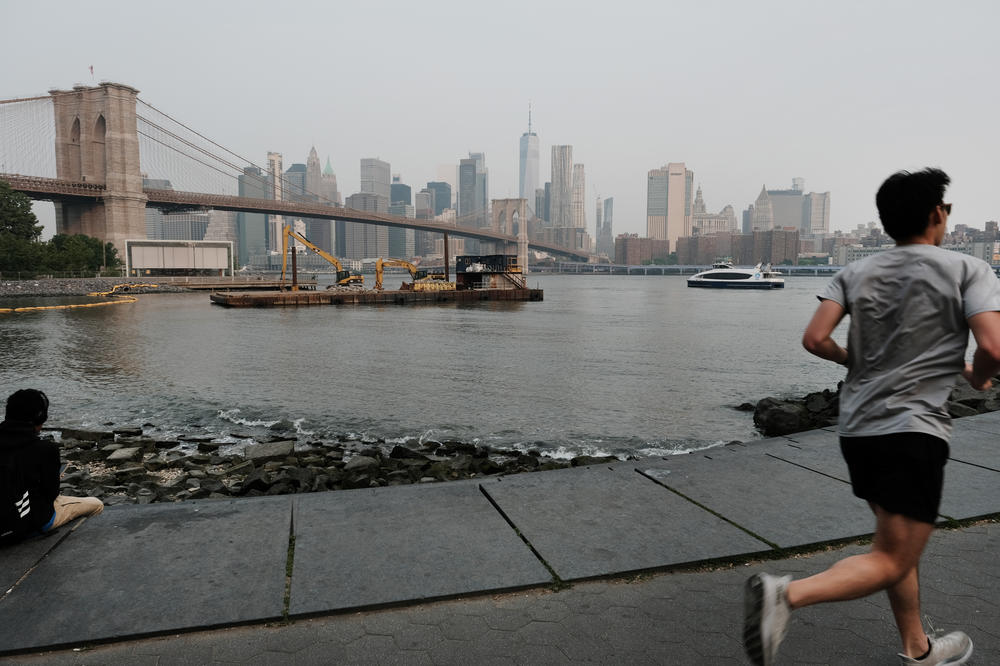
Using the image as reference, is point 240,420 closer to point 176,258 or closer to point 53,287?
point 53,287

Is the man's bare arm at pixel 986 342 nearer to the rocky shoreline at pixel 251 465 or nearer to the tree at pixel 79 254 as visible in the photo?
the rocky shoreline at pixel 251 465

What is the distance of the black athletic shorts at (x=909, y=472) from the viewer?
7.01ft

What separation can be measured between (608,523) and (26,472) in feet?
10.5

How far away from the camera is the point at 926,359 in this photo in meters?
2.22

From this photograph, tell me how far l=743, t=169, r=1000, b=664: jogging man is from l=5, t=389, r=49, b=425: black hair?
361cm

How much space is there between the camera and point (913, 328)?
7.27 feet

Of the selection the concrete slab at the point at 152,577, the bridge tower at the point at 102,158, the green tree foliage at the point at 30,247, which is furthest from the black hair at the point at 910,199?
the bridge tower at the point at 102,158

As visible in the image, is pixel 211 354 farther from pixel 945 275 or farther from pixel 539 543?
pixel 945 275

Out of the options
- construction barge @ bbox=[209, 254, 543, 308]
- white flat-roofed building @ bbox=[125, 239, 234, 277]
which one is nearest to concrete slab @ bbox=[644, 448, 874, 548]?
construction barge @ bbox=[209, 254, 543, 308]

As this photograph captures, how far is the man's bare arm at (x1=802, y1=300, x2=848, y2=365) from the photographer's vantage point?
2289 mm

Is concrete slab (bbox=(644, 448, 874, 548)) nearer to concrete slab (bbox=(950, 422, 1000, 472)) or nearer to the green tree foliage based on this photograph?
concrete slab (bbox=(950, 422, 1000, 472))

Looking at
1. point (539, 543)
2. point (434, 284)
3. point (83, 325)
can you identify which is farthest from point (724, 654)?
point (434, 284)

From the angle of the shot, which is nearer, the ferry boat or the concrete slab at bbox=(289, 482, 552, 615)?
the concrete slab at bbox=(289, 482, 552, 615)

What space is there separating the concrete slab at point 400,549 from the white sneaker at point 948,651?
4.94ft
